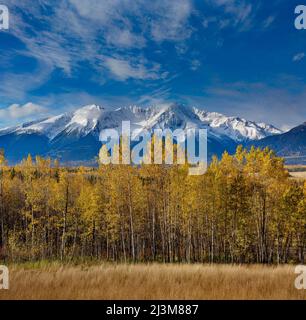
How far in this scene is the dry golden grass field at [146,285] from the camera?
883cm

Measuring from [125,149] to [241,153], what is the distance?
13.2m

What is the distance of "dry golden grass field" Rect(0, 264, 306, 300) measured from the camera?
8.83m

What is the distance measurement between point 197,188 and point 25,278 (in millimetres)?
30404

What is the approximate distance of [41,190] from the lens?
4553 cm

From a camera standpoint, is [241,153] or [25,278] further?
[241,153]

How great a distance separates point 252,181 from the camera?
3809 cm

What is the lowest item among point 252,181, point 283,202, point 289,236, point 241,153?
point 289,236

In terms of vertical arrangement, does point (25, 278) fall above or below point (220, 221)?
above

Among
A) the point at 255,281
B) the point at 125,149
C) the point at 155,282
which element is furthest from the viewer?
the point at 125,149

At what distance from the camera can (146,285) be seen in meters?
9.96
